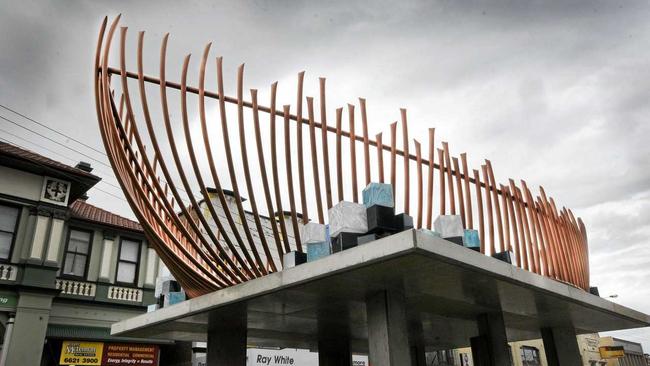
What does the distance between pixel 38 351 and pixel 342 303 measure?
14.9 m

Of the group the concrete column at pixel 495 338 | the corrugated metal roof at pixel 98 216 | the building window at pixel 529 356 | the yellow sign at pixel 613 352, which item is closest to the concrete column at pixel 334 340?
the concrete column at pixel 495 338

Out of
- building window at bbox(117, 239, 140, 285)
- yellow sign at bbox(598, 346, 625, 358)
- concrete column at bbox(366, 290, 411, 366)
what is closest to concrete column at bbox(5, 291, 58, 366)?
building window at bbox(117, 239, 140, 285)

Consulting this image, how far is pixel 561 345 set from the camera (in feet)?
35.9

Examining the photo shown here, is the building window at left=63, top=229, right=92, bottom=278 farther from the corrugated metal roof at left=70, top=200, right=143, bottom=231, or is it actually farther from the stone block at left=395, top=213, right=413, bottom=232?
the stone block at left=395, top=213, right=413, bottom=232

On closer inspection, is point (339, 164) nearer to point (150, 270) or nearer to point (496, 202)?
point (496, 202)

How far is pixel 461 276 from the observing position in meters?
6.56

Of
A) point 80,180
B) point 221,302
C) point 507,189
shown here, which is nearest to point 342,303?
point 221,302

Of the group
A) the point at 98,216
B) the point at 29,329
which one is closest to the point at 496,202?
the point at 29,329

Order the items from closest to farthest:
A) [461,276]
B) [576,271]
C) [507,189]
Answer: [461,276] < [507,189] < [576,271]

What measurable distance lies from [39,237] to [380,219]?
17.3m

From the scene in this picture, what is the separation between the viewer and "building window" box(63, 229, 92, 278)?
68.9 feet

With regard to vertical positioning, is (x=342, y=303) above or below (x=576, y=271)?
below

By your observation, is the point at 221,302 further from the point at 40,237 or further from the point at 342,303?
the point at 40,237

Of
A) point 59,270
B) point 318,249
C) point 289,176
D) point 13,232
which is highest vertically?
point 13,232
